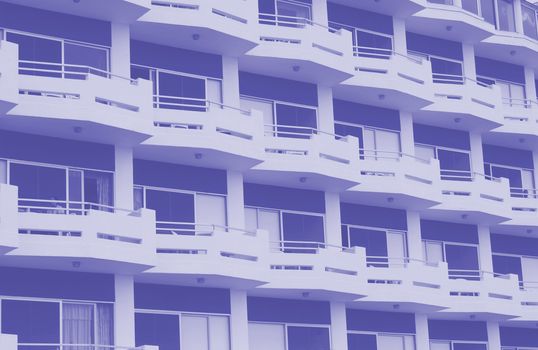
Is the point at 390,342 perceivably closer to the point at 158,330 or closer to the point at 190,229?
the point at 190,229

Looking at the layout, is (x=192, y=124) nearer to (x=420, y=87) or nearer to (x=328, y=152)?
(x=328, y=152)

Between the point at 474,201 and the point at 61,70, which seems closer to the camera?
the point at 61,70

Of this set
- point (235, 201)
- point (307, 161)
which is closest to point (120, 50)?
point (235, 201)

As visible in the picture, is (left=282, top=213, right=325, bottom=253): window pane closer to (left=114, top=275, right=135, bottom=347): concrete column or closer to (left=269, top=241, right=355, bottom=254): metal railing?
(left=269, top=241, right=355, bottom=254): metal railing

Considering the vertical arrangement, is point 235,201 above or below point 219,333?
above

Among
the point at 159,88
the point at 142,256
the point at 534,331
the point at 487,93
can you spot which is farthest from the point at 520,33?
the point at 142,256

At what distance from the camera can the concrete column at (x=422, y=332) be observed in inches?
1891

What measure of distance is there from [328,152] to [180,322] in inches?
348

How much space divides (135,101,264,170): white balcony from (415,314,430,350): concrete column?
10551 mm

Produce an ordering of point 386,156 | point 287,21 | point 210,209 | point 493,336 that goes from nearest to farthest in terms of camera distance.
Answer: 1. point 210,209
2. point 287,21
3. point 386,156
4. point 493,336

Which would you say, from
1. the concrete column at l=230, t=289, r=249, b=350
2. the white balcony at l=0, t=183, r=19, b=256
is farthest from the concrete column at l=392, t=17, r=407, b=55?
the white balcony at l=0, t=183, r=19, b=256

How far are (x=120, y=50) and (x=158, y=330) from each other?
9168 millimetres

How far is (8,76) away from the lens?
35.8 m

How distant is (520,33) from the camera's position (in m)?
57.2
